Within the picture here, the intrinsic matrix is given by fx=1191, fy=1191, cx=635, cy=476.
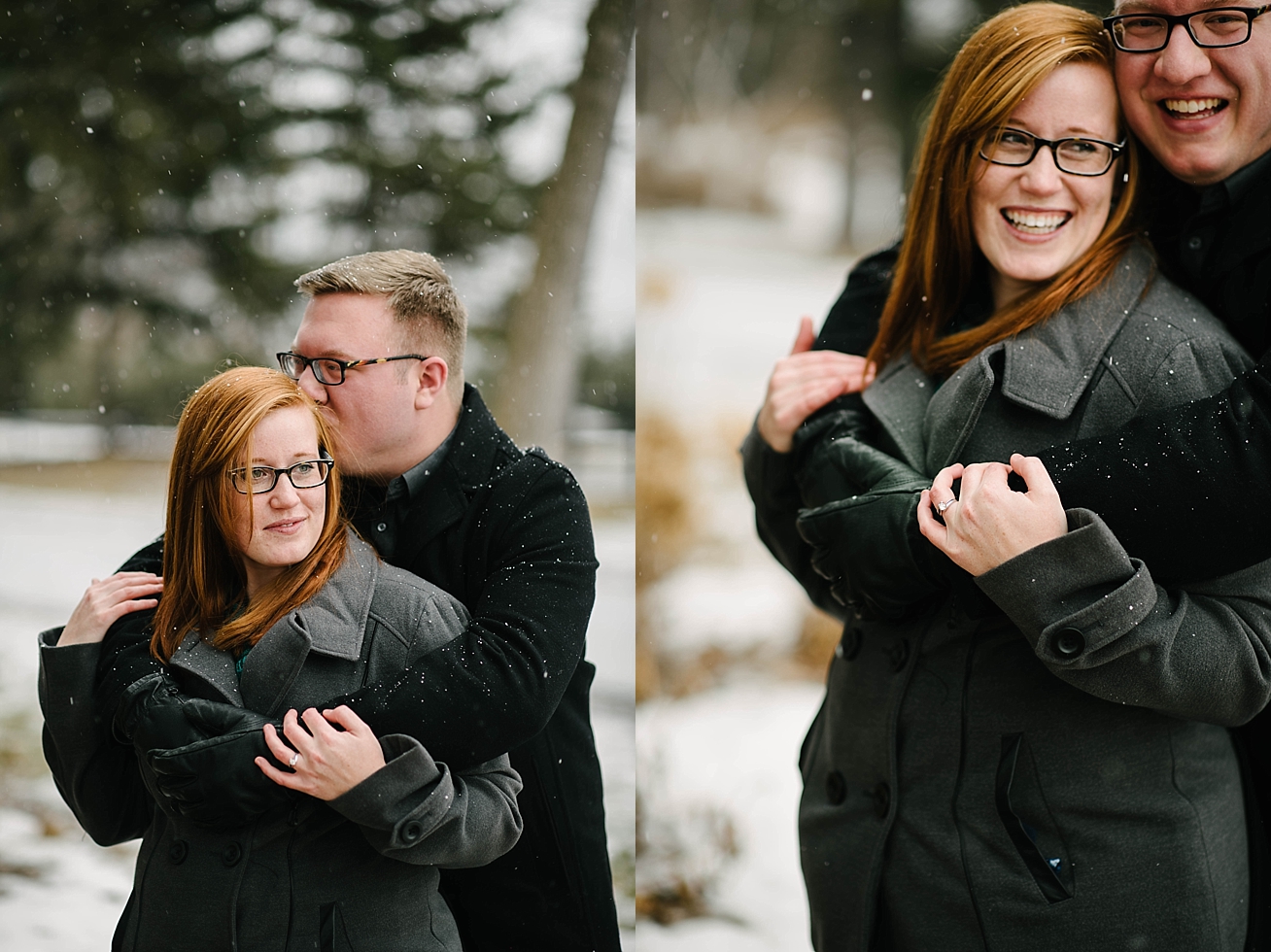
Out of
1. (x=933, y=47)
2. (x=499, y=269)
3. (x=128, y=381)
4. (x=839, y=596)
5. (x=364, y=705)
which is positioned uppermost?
(x=933, y=47)

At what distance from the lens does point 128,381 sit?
78.1 inches

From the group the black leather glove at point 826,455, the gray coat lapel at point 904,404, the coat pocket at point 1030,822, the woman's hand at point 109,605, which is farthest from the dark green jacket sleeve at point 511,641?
the coat pocket at point 1030,822

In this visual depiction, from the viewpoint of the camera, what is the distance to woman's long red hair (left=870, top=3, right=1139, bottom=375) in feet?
6.35

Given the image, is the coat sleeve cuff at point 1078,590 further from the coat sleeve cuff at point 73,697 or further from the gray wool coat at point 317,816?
the coat sleeve cuff at point 73,697

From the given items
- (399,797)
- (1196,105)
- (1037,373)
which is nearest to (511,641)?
(399,797)

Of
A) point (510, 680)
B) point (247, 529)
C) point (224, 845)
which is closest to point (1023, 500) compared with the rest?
point (510, 680)

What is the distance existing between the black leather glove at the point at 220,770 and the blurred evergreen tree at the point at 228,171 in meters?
0.52

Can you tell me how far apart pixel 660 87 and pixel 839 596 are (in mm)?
3459

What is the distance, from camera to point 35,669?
2213 mm

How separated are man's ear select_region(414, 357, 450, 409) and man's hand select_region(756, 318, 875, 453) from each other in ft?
2.38

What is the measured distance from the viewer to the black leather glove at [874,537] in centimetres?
180

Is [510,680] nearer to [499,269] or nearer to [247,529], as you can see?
[247,529]

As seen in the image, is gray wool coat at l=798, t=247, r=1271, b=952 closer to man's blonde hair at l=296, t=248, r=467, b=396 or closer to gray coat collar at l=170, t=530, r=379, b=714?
man's blonde hair at l=296, t=248, r=467, b=396

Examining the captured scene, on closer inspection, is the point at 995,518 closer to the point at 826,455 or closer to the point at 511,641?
the point at 826,455
